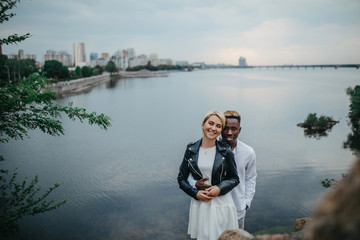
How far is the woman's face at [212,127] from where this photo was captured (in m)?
2.65

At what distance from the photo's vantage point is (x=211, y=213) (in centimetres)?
270

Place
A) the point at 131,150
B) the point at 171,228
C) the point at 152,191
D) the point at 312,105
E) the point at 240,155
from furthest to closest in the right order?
the point at 312,105, the point at 131,150, the point at 152,191, the point at 171,228, the point at 240,155

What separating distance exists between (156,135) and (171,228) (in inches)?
497

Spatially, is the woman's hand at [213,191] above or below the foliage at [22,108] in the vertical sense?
below

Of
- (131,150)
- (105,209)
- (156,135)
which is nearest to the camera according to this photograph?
(105,209)

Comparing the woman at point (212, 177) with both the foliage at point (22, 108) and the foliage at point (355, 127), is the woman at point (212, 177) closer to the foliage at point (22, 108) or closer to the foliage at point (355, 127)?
the foliage at point (22, 108)

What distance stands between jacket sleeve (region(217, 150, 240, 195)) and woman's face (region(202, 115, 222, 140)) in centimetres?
26

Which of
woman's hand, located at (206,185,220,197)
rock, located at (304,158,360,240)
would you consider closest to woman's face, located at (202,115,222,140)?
woman's hand, located at (206,185,220,197)

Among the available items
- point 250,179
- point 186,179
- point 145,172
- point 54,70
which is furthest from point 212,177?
point 54,70

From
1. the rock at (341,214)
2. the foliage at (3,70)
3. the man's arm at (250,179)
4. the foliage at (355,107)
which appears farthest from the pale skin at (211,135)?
the foliage at (3,70)

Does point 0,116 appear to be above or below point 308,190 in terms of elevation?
above

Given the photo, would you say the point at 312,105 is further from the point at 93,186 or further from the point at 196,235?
the point at 196,235

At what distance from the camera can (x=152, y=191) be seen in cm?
1182

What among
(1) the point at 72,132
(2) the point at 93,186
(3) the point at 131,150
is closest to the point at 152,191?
(2) the point at 93,186
